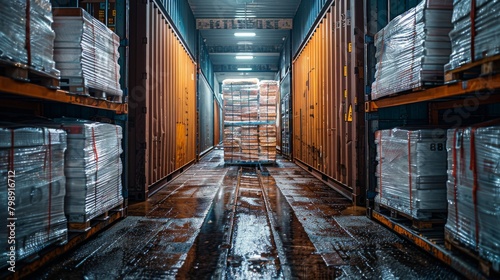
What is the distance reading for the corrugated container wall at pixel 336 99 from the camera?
5.75 metres

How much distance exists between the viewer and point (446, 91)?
3.20 meters

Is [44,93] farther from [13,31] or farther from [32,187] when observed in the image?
[32,187]

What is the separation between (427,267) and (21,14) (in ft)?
13.6

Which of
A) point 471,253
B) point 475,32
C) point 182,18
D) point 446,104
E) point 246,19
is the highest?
point 246,19

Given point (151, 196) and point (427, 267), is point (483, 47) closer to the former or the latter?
point (427, 267)

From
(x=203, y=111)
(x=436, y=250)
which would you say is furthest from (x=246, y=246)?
(x=203, y=111)

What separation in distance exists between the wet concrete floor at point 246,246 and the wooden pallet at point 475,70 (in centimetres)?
170

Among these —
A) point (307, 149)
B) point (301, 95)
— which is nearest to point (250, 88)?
point (301, 95)

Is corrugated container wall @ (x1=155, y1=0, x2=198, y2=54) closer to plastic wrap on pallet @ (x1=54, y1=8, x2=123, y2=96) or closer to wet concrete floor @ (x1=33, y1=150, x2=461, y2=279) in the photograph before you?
plastic wrap on pallet @ (x1=54, y1=8, x2=123, y2=96)

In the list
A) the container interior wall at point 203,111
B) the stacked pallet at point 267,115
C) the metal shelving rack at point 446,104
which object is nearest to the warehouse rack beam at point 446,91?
the metal shelving rack at point 446,104

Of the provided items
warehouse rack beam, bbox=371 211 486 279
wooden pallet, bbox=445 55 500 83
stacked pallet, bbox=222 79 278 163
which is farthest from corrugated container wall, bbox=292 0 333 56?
warehouse rack beam, bbox=371 211 486 279

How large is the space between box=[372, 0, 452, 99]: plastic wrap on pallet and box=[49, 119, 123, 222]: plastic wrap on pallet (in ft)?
11.5

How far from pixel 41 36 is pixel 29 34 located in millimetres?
228

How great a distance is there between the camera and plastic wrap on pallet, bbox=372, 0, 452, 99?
356 cm
